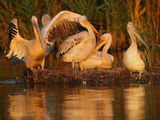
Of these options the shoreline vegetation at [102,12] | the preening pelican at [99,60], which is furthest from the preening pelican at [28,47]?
the shoreline vegetation at [102,12]

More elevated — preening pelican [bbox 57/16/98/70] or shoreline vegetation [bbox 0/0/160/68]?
shoreline vegetation [bbox 0/0/160/68]

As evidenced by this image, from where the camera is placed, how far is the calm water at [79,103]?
21.2 ft

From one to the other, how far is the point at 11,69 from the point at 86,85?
3789mm

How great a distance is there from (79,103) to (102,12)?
9.54 meters

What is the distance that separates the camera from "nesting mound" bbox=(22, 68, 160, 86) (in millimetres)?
9742

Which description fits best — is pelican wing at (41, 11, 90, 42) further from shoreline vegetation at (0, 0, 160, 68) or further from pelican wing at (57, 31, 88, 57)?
shoreline vegetation at (0, 0, 160, 68)

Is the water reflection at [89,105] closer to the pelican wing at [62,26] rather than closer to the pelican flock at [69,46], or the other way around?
the pelican flock at [69,46]

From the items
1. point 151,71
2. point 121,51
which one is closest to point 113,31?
point 121,51

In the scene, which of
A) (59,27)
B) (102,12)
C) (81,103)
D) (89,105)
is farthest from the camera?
(102,12)

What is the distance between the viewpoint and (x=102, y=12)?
54.5 feet

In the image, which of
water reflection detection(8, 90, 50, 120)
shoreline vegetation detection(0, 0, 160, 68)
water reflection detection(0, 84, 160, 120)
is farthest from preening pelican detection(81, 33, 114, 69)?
shoreline vegetation detection(0, 0, 160, 68)

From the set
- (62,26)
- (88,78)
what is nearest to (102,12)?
(62,26)

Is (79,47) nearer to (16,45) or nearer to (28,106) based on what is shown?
(16,45)

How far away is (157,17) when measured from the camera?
15.7 metres
